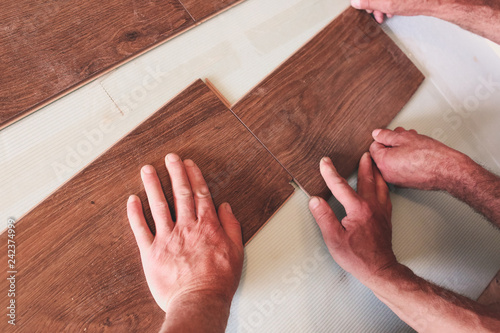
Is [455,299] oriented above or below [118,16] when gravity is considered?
below

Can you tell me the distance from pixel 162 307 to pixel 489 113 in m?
1.43

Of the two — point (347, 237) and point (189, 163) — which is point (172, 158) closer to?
point (189, 163)

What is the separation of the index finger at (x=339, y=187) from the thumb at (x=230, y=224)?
331 millimetres

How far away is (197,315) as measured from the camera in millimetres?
686

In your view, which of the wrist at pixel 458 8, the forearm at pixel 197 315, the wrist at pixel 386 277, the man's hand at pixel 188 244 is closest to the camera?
the forearm at pixel 197 315

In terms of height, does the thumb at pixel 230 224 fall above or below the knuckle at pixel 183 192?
below

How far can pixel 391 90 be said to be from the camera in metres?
1.13

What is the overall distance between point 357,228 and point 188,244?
513 millimetres

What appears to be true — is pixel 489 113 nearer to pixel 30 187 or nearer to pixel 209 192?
pixel 209 192

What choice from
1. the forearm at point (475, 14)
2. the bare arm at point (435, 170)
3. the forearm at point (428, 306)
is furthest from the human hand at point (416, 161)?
the forearm at point (475, 14)

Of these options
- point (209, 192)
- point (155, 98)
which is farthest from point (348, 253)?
point (155, 98)

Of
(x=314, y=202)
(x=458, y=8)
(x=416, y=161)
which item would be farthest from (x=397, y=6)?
(x=314, y=202)

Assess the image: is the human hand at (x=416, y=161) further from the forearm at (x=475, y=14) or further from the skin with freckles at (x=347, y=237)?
the forearm at (x=475, y=14)

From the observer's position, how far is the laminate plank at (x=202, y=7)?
40.1 inches
